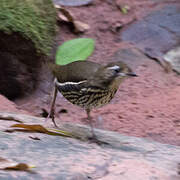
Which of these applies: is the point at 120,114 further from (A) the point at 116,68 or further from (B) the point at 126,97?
(A) the point at 116,68

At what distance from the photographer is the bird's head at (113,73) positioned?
3801mm

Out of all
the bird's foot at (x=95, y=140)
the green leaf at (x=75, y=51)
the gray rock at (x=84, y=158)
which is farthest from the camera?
the green leaf at (x=75, y=51)

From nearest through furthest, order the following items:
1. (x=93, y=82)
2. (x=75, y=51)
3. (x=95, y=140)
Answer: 1. (x=95, y=140)
2. (x=93, y=82)
3. (x=75, y=51)

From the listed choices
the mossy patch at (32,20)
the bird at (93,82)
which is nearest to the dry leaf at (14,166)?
the bird at (93,82)

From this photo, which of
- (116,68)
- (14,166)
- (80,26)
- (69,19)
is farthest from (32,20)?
(14,166)

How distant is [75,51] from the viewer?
589 cm

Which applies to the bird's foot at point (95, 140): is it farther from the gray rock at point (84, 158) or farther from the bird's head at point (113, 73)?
the bird's head at point (113, 73)

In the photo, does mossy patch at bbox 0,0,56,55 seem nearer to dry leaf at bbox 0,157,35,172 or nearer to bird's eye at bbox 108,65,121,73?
bird's eye at bbox 108,65,121,73

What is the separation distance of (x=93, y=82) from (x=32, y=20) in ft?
8.45

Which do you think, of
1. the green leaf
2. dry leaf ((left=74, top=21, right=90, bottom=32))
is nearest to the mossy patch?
the green leaf

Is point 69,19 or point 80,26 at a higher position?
point 69,19

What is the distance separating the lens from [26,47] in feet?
19.6

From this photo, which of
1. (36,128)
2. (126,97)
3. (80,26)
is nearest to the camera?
(36,128)

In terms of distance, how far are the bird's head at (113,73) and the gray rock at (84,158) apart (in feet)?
1.87
